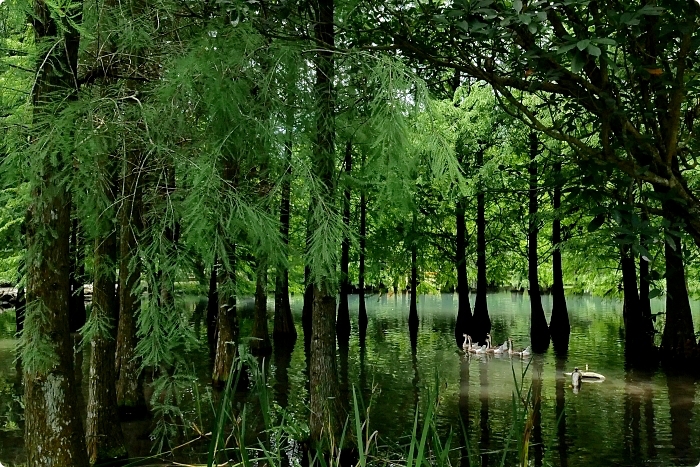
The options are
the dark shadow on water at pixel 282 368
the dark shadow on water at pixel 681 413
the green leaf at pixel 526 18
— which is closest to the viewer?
the green leaf at pixel 526 18

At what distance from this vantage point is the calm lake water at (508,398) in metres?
8.37

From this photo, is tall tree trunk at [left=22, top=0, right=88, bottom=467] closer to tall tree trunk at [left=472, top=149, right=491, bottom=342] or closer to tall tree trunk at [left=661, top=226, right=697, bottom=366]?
tall tree trunk at [left=661, top=226, right=697, bottom=366]

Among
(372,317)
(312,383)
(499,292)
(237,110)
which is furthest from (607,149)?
(499,292)

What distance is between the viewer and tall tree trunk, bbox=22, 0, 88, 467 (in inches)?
212

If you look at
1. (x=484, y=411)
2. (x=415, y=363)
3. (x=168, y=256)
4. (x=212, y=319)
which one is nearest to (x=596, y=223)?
(x=168, y=256)

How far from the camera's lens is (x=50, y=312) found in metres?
5.44

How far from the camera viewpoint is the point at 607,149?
12.0 feet

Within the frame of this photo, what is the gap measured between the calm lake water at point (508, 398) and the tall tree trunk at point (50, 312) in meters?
2.69

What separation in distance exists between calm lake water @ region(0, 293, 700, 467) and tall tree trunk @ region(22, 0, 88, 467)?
106 inches

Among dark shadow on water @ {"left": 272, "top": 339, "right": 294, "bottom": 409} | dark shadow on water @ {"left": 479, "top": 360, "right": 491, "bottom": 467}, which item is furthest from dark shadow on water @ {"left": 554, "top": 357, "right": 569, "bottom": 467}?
dark shadow on water @ {"left": 272, "top": 339, "right": 294, "bottom": 409}

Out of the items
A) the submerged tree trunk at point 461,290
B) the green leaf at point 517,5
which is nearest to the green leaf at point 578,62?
the green leaf at point 517,5

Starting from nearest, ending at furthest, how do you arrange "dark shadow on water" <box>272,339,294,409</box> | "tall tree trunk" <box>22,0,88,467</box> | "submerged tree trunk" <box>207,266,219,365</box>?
"tall tree trunk" <box>22,0,88,467</box>, "dark shadow on water" <box>272,339,294,409</box>, "submerged tree trunk" <box>207,266,219,365</box>

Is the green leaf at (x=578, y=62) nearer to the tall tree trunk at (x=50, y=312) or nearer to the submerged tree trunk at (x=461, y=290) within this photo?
the tall tree trunk at (x=50, y=312)

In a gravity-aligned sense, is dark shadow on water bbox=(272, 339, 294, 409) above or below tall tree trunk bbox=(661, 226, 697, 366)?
below
